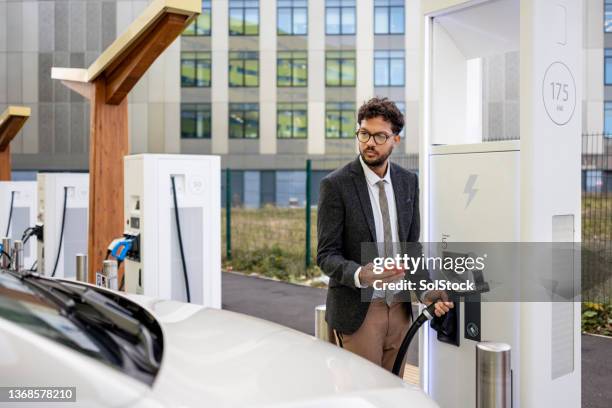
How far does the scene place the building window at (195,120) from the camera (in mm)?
31625

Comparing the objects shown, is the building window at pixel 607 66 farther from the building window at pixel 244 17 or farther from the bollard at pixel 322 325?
the bollard at pixel 322 325

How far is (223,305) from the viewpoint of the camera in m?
8.69

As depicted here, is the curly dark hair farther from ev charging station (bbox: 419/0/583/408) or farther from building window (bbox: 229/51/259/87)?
building window (bbox: 229/51/259/87)

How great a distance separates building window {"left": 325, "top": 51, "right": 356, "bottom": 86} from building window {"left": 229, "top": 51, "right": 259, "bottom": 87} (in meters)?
3.63

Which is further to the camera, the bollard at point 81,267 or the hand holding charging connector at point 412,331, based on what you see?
the bollard at point 81,267

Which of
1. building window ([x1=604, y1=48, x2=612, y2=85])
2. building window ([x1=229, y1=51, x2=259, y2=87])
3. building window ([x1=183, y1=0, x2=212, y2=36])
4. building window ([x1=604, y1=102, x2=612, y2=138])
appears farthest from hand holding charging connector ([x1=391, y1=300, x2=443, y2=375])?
building window ([x1=183, y1=0, x2=212, y2=36])

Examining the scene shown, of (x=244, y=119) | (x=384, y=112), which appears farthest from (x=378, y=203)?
(x=244, y=119)

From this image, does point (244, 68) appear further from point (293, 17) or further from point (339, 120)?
point (339, 120)

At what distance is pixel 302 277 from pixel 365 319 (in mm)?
7764

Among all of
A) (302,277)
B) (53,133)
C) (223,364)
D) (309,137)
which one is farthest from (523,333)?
(53,133)

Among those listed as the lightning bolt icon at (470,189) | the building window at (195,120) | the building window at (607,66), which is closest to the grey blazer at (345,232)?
the lightning bolt icon at (470,189)

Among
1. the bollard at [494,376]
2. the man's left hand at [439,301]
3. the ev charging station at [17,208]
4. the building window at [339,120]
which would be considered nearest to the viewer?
the bollard at [494,376]

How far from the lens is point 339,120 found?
3231 centimetres

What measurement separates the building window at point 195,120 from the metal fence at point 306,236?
57.7 feet
